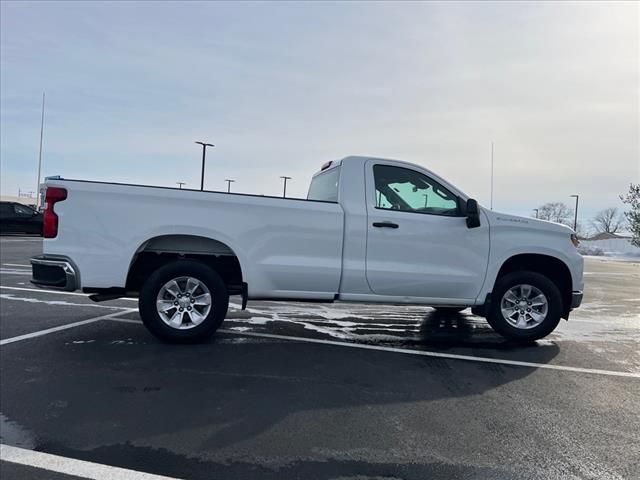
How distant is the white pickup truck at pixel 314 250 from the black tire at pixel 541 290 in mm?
13

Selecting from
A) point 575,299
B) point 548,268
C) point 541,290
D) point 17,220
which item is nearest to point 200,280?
point 541,290

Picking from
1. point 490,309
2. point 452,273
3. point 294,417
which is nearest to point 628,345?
point 490,309

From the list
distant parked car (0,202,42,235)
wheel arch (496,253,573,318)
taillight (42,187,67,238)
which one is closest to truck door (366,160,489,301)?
wheel arch (496,253,573,318)

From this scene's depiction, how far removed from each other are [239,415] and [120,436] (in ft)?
2.69

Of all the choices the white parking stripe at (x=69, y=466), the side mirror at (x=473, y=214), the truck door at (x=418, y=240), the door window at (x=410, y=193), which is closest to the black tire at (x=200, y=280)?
the truck door at (x=418, y=240)

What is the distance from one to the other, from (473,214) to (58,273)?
465 cm

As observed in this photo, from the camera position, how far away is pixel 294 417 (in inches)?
139

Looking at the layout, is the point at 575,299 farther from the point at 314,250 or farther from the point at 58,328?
the point at 58,328

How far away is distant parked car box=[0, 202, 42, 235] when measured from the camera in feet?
79.4

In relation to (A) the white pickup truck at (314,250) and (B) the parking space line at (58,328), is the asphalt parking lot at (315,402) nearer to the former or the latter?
(B) the parking space line at (58,328)

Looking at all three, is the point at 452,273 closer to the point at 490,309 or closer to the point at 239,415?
the point at 490,309

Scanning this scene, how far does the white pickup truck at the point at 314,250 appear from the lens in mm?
5125

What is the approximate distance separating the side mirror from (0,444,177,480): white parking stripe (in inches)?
165

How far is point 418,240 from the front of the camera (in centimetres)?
560
